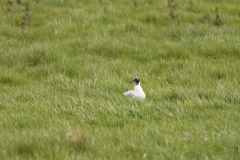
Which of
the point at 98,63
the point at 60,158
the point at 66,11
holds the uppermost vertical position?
the point at 66,11

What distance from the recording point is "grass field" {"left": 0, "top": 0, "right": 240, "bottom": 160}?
4.61 meters

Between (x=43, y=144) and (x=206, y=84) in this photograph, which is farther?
(x=206, y=84)

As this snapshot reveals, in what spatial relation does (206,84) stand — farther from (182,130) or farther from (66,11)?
(66,11)

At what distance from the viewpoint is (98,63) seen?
8.45 metres

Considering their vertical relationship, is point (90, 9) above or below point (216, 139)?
above

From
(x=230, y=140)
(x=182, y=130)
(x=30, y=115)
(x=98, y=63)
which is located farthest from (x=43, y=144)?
(x=98, y=63)

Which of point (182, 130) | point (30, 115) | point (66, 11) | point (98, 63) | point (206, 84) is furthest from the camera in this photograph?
point (66, 11)

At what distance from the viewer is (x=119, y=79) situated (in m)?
7.48

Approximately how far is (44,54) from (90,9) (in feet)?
10.6

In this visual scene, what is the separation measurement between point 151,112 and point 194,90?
46.9 inches

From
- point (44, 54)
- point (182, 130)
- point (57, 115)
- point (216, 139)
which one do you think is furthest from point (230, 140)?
point (44, 54)

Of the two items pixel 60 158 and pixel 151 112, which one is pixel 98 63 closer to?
pixel 151 112

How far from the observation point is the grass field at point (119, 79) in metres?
4.61

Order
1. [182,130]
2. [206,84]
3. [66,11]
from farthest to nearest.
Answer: [66,11] → [206,84] → [182,130]
